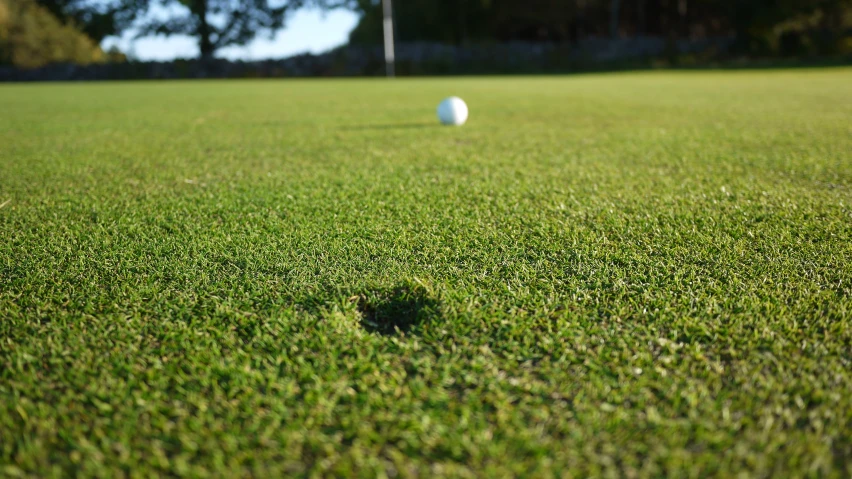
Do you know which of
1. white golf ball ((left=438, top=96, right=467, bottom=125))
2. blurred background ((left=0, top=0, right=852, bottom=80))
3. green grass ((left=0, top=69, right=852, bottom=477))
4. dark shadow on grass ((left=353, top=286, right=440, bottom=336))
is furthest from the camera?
blurred background ((left=0, top=0, right=852, bottom=80))

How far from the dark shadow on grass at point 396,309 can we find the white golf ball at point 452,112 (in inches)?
151

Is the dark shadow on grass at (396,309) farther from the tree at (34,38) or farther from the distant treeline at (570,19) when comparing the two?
the tree at (34,38)

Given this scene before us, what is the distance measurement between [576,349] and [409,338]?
16.5 inches

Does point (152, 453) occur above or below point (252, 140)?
below

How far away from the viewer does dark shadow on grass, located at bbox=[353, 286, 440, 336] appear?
144cm

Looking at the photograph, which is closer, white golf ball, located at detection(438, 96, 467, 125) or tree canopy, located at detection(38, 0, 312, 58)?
white golf ball, located at detection(438, 96, 467, 125)

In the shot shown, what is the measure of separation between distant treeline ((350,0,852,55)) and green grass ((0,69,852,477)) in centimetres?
3090

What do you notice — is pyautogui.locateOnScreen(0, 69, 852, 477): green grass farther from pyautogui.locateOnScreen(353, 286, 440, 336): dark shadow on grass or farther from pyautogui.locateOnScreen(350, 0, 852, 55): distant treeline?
pyautogui.locateOnScreen(350, 0, 852, 55): distant treeline

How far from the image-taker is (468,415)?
1.06 metres

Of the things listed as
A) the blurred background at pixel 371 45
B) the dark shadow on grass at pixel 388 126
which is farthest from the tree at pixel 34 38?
the dark shadow on grass at pixel 388 126

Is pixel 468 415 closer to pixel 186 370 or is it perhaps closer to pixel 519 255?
pixel 186 370

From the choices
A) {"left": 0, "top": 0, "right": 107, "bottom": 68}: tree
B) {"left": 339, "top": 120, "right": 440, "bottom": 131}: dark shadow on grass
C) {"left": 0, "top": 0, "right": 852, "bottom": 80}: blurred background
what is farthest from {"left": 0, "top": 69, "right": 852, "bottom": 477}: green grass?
{"left": 0, "top": 0, "right": 107, "bottom": 68}: tree

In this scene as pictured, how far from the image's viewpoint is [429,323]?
1.41m

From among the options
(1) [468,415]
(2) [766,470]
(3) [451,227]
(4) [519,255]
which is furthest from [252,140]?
(2) [766,470]
